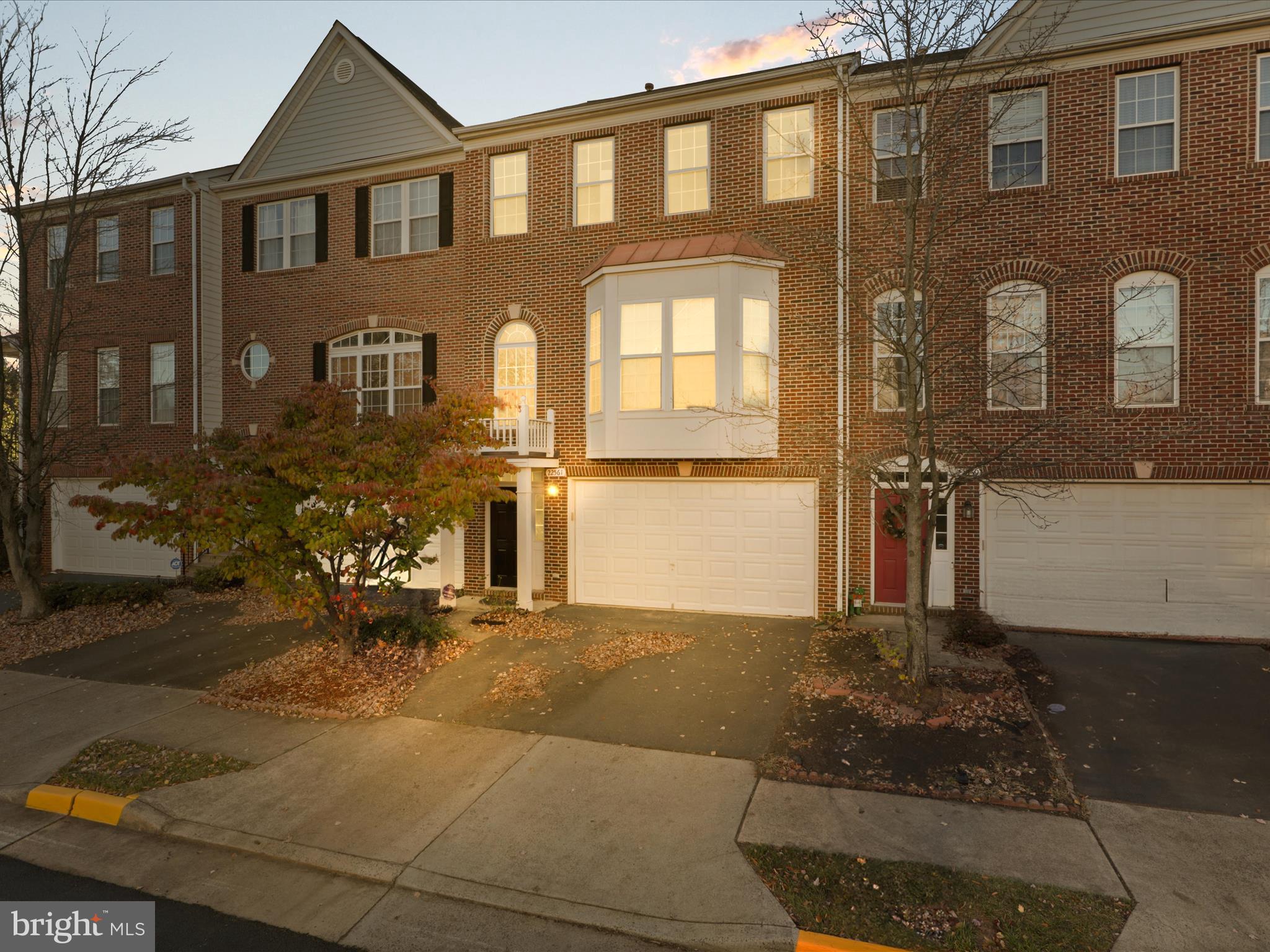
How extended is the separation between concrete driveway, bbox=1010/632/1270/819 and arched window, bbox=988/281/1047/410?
3.80m

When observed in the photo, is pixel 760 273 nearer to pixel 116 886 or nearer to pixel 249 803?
pixel 249 803

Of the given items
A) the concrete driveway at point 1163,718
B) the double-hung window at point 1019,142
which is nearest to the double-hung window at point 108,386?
the double-hung window at point 1019,142

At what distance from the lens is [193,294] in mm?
16453

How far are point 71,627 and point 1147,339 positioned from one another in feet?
61.1

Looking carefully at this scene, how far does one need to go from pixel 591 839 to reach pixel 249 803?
3.09 m

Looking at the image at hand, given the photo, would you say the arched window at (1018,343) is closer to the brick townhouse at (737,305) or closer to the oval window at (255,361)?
the brick townhouse at (737,305)

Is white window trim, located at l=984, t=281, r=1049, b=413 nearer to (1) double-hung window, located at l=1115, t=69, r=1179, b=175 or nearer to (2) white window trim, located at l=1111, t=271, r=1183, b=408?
(2) white window trim, located at l=1111, t=271, r=1183, b=408

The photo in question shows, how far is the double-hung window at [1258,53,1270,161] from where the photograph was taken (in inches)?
403

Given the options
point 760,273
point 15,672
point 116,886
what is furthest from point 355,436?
point 760,273

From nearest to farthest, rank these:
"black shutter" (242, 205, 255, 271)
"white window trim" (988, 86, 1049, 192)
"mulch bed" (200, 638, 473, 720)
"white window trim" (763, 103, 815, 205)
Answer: "mulch bed" (200, 638, 473, 720)
"white window trim" (988, 86, 1049, 192)
"white window trim" (763, 103, 815, 205)
"black shutter" (242, 205, 255, 271)

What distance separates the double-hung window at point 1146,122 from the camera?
10656 mm

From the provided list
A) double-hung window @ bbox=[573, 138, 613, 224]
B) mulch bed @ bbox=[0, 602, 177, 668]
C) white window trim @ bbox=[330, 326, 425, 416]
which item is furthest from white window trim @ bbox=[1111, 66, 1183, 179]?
mulch bed @ bbox=[0, 602, 177, 668]

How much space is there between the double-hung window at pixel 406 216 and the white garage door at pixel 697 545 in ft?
21.9

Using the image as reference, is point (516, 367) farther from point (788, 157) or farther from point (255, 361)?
point (255, 361)
